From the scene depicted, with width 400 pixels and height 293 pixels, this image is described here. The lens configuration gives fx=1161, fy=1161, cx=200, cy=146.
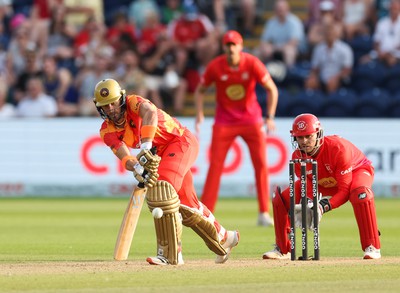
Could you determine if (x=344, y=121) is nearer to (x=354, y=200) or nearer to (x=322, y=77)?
(x=322, y=77)

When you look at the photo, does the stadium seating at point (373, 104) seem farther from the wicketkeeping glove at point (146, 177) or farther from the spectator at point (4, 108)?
the wicketkeeping glove at point (146, 177)

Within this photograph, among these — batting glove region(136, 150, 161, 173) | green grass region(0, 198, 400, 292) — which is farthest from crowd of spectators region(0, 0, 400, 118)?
batting glove region(136, 150, 161, 173)

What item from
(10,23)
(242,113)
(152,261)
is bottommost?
(152,261)

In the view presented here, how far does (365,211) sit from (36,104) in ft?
41.7

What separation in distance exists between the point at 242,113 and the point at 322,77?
7420mm

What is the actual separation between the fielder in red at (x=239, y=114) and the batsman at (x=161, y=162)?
173 inches

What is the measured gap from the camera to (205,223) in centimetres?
1044

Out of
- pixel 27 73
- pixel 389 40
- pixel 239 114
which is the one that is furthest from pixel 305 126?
pixel 27 73

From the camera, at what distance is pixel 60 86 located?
914 inches

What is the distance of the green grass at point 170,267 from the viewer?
8719 millimetres

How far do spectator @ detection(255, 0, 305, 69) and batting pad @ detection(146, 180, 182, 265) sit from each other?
42.4 ft

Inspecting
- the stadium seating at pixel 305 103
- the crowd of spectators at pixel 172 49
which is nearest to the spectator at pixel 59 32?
the crowd of spectators at pixel 172 49

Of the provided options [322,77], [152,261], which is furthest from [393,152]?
[152,261]

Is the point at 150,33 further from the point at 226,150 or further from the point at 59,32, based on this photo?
the point at 226,150
